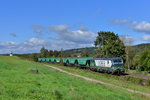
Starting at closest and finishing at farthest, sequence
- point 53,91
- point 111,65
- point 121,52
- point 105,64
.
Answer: point 53,91 < point 111,65 < point 105,64 < point 121,52

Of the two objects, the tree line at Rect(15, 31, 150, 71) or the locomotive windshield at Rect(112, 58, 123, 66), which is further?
the tree line at Rect(15, 31, 150, 71)

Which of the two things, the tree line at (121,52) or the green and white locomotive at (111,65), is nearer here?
the green and white locomotive at (111,65)

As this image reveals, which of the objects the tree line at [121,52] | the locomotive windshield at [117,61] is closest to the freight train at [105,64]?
the locomotive windshield at [117,61]

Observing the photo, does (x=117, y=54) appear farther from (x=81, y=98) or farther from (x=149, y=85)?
(x=81, y=98)

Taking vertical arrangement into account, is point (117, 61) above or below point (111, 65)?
above

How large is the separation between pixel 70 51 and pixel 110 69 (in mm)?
96572

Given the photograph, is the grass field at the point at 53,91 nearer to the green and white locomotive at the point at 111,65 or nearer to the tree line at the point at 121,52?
the green and white locomotive at the point at 111,65

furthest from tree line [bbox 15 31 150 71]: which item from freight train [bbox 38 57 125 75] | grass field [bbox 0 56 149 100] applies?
grass field [bbox 0 56 149 100]

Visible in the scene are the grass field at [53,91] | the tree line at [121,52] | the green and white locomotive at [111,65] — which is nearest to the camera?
the grass field at [53,91]

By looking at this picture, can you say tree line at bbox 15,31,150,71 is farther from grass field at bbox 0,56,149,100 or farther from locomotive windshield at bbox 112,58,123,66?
grass field at bbox 0,56,149,100

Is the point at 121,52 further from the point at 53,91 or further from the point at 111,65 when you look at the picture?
the point at 53,91

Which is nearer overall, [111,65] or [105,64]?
[111,65]

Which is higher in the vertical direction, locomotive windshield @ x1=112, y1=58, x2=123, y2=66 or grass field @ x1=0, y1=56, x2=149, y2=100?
locomotive windshield @ x1=112, y1=58, x2=123, y2=66

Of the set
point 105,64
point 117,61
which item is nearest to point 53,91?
point 117,61
